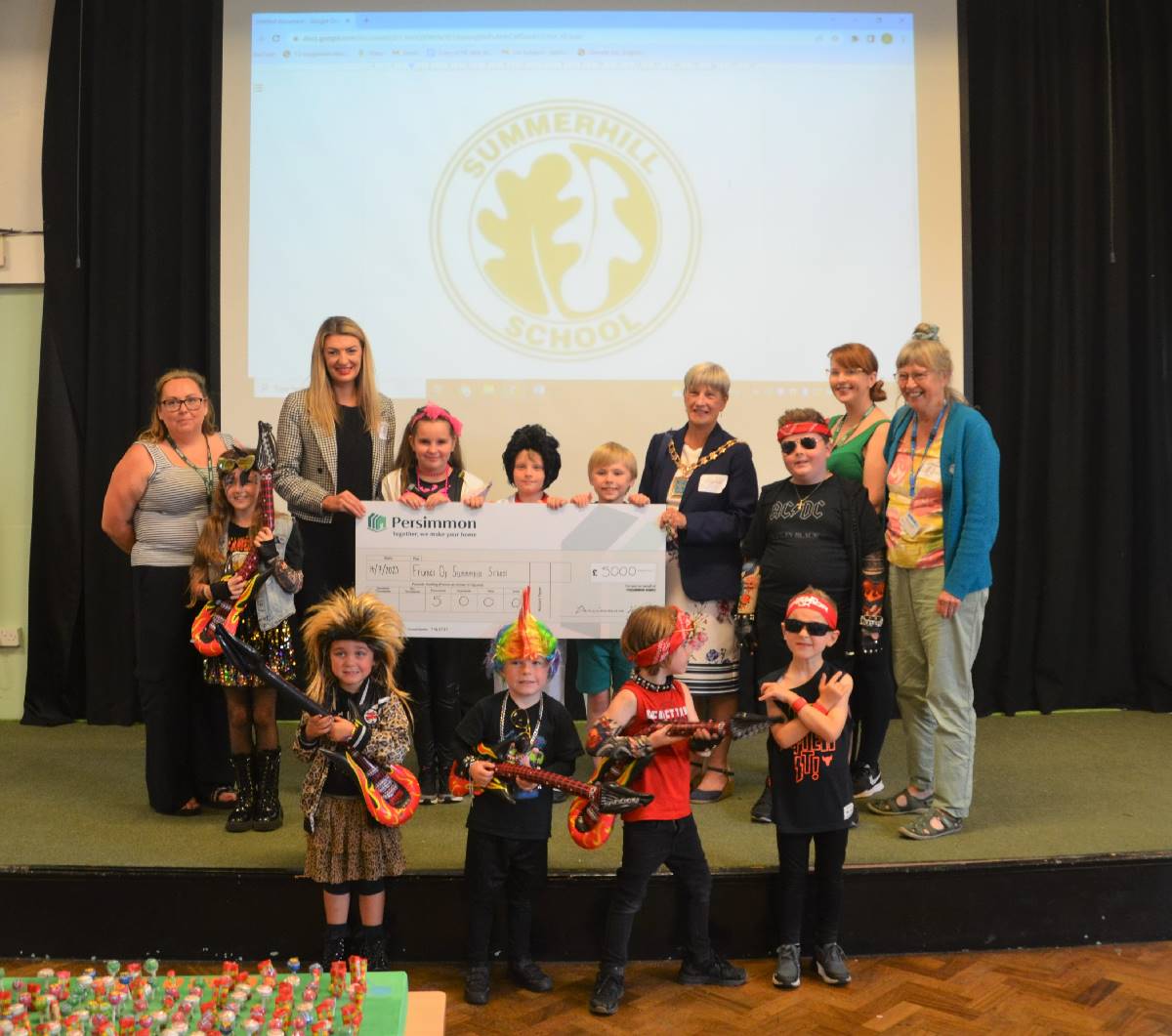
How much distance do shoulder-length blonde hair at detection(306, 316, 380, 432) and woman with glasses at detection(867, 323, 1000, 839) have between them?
1.73 meters

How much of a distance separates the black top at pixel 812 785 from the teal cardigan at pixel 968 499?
0.73m

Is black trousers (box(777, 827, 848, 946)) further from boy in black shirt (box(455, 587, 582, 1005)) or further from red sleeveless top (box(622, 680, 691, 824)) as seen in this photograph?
boy in black shirt (box(455, 587, 582, 1005))

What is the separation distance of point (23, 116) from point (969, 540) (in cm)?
478

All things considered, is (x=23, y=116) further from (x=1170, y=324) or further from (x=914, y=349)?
(x=1170, y=324)

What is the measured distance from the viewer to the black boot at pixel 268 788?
3500 millimetres

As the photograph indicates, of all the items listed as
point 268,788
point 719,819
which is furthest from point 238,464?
point 719,819

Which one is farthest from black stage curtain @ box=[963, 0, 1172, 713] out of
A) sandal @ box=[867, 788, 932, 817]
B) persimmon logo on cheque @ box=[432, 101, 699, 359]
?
sandal @ box=[867, 788, 932, 817]

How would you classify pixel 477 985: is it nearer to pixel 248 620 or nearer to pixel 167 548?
pixel 248 620

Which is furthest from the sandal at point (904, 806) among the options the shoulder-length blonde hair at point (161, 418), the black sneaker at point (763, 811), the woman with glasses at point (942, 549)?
the shoulder-length blonde hair at point (161, 418)

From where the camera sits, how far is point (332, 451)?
12.5 ft

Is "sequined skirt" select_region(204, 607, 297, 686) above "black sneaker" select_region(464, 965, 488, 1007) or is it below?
above

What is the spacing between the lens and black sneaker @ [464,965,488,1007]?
2828 mm

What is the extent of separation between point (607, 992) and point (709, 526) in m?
1.51

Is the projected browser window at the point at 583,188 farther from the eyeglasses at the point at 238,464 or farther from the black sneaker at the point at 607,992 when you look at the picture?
the black sneaker at the point at 607,992
